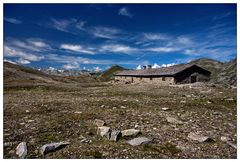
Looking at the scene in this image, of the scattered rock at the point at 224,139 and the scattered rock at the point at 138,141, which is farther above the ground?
the scattered rock at the point at 138,141

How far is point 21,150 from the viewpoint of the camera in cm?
823

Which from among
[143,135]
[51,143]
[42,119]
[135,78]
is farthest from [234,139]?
[135,78]

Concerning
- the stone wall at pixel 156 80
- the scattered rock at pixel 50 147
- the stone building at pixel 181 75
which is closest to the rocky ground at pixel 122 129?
the scattered rock at pixel 50 147

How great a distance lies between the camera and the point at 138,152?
8281 millimetres

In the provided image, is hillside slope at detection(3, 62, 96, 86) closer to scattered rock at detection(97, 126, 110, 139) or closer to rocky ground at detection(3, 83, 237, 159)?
rocky ground at detection(3, 83, 237, 159)

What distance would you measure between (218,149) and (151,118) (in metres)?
4.55

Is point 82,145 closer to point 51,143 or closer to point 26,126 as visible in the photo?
point 51,143

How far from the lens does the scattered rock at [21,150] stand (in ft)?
26.2

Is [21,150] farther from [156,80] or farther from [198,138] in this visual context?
[156,80]

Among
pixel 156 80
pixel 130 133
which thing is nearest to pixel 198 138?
pixel 130 133

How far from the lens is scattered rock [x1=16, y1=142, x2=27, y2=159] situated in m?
8.00

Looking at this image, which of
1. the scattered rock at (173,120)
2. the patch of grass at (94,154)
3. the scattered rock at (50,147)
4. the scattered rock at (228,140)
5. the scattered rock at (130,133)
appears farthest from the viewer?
the scattered rock at (173,120)

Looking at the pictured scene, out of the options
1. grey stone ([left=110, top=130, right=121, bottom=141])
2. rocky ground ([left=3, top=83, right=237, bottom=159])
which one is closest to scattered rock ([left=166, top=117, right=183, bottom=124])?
rocky ground ([left=3, top=83, right=237, bottom=159])

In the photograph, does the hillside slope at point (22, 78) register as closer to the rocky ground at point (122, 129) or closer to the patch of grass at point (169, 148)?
the rocky ground at point (122, 129)
